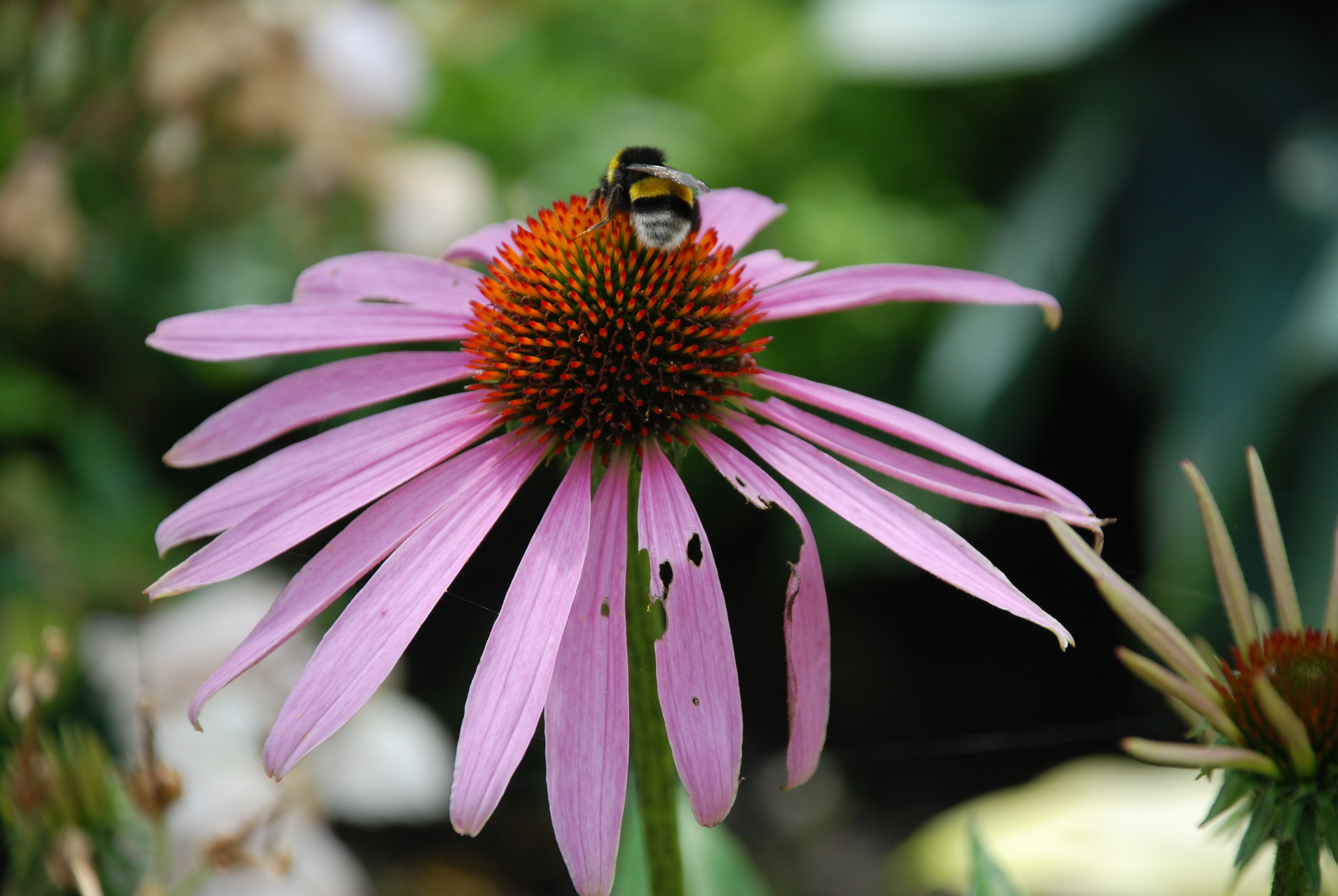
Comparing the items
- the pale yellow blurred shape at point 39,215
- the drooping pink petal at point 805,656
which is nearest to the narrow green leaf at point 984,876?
the drooping pink petal at point 805,656

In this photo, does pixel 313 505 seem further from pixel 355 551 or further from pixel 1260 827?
pixel 1260 827

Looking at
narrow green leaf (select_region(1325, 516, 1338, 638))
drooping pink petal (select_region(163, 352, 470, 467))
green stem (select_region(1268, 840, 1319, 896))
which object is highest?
drooping pink petal (select_region(163, 352, 470, 467))

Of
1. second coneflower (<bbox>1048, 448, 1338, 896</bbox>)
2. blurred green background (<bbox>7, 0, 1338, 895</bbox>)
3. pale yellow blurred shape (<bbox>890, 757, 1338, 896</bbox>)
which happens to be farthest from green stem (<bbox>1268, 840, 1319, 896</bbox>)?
blurred green background (<bbox>7, 0, 1338, 895</bbox>)

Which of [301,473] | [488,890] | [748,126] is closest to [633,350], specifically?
[301,473]

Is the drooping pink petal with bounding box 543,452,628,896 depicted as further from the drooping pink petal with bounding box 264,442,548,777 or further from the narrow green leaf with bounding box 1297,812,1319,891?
the narrow green leaf with bounding box 1297,812,1319,891

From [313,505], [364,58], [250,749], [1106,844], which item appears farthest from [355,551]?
[364,58]

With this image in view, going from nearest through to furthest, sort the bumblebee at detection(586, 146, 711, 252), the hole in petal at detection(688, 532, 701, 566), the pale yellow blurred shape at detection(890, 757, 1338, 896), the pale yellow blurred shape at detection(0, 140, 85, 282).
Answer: the hole in petal at detection(688, 532, 701, 566) → the bumblebee at detection(586, 146, 711, 252) → the pale yellow blurred shape at detection(890, 757, 1338, 896) → the pale yellow blurred shape at detection(0, 140, 85, 282)
